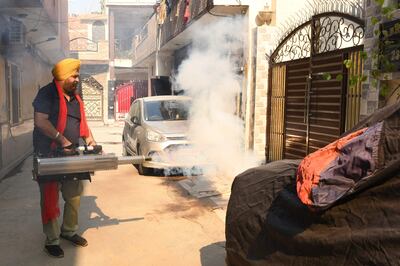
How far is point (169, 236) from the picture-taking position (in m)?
4.62

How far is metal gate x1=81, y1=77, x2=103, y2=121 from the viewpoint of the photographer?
90.7 ft

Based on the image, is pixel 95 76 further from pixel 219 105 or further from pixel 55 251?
pixel 55 251

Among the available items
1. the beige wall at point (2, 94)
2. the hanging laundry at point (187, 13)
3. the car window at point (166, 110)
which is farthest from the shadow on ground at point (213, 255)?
the hanging laundry at point (187, 13)

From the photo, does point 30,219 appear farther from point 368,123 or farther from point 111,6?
point 111,6

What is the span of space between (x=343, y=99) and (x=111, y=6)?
25972mm

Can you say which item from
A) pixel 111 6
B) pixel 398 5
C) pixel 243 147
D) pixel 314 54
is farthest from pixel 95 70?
pixel 398 5

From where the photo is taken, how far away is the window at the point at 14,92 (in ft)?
29.9

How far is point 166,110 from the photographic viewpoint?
29.6 feet

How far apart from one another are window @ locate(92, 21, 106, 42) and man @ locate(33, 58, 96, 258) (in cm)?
2887

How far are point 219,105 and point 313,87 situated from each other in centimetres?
298

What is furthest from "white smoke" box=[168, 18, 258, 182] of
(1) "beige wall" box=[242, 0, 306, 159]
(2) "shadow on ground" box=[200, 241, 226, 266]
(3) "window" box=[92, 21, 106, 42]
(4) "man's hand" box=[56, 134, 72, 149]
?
(3) "window" box=[92, 21, 106, 42]

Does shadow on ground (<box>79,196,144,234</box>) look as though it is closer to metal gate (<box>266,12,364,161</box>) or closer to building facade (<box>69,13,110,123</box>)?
metal gate (<box>266,12,364,161</box>)

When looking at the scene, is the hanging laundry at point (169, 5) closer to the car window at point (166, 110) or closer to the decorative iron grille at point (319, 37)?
the car window at point (166, 110)

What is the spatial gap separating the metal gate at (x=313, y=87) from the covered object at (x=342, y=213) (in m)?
3.11
